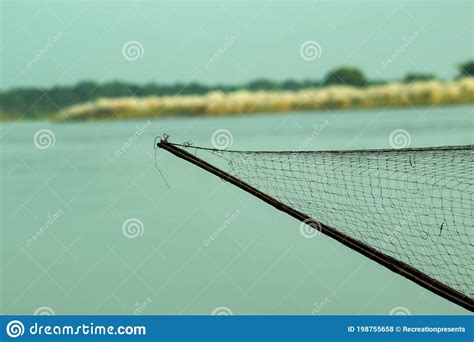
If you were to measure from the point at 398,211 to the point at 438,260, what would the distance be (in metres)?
0.60

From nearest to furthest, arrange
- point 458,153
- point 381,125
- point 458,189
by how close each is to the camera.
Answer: point 458,153, point 458,189, point 381,125

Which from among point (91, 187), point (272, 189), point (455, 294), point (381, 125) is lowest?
point (455, 294)

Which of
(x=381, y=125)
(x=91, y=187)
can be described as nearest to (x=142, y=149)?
(x=91, y=187)

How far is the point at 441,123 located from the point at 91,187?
28.9 ft

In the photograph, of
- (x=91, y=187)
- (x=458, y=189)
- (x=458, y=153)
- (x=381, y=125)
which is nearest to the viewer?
(x=458, y=153)

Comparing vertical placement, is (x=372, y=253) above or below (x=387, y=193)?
below

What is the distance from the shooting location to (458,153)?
655cm

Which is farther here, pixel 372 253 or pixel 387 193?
pixel 387 193

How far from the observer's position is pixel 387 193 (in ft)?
23.5

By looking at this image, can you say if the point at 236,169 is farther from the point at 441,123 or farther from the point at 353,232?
the point at 441,123

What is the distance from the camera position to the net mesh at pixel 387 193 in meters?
6.63

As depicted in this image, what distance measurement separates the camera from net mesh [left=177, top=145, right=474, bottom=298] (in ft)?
21.8

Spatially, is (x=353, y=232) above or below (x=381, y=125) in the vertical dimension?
below

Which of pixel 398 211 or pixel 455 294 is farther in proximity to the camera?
pixel 398 211
